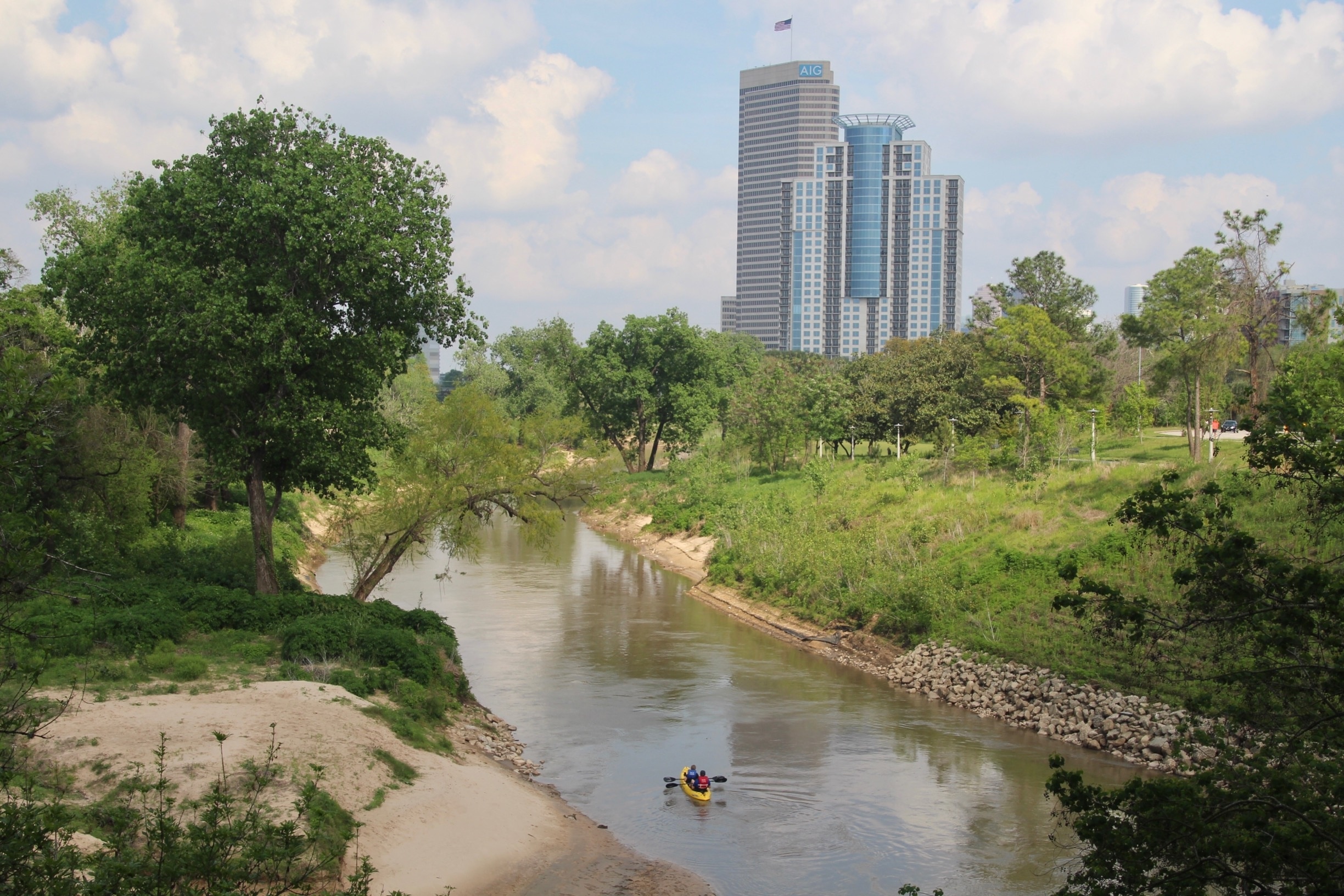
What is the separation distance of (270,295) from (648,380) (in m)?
46.5

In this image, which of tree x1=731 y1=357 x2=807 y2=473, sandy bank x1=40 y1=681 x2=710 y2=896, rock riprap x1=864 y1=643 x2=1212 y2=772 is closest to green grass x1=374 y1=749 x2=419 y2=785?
sandy bank x1=40 y1=681 x2=710 y2=896

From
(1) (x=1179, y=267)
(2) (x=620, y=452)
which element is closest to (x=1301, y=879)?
(1) (x=1179, y=267)

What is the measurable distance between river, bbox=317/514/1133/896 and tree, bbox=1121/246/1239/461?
730 inches

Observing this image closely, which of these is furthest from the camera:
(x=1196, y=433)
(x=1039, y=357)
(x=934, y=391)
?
(x=934, y=391)

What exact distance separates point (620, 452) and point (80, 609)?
5371cm

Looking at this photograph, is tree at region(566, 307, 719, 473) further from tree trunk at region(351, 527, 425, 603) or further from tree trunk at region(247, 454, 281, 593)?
tree trunk at region(247, 454, 281, 593)

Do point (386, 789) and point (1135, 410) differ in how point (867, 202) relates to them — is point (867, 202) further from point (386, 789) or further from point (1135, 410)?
point (386, 789)

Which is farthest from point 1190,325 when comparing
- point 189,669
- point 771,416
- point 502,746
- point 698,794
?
point 189,669

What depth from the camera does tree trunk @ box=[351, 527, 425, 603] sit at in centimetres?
2800

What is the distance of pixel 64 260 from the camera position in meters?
24.0

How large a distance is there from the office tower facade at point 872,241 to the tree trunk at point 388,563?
165250mm

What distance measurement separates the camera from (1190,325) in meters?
38.6

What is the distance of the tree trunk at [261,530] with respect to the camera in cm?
2558

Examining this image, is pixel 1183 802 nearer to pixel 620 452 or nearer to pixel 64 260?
pixel 64 260
